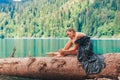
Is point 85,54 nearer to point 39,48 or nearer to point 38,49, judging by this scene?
point 38,49

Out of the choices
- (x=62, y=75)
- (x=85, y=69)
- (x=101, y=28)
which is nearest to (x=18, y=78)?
(x=62, y=75)

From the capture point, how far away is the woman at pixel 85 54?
1383 centimetres

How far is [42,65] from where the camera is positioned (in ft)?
49.3

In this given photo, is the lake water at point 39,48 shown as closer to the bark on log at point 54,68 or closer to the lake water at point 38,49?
the lake water at point 38,49

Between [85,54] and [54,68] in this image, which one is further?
[54,68]

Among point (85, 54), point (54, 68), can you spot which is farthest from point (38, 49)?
point (85, 54)

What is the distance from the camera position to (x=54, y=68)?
1470 cm

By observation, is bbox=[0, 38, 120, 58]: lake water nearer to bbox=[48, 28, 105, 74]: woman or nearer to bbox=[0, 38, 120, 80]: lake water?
bbox=[0, 38, 120, 80]: lake water

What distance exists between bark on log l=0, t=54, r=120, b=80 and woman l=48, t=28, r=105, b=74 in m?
0.23

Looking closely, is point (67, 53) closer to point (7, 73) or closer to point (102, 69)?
point (102, 69)

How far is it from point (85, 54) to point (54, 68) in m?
1.74

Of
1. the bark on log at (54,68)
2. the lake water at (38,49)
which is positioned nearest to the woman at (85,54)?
the bark on log at (54,68)

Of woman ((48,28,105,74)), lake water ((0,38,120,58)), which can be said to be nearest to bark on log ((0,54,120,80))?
woman ((48,28,105,74))

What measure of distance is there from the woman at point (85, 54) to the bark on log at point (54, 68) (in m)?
0.23
